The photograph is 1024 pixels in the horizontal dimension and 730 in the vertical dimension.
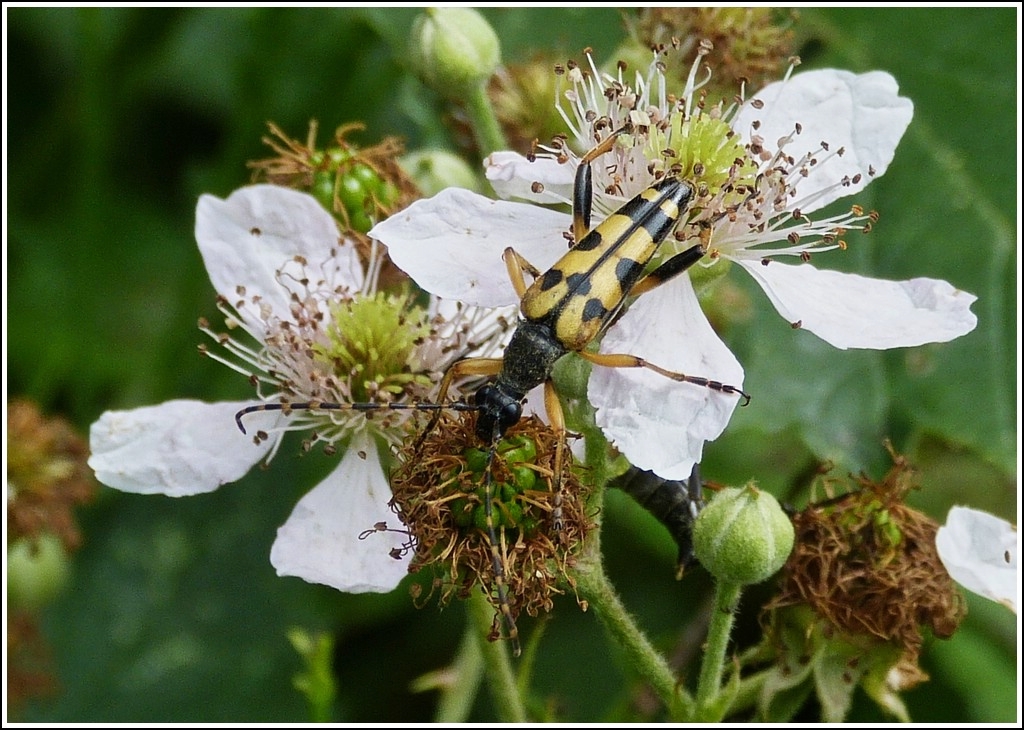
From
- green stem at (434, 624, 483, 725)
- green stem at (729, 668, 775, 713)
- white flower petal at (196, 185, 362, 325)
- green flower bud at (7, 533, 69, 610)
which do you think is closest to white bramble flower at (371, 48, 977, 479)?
white flower petal at (196, 185, 362, 325)

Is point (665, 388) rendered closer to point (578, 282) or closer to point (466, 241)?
point (578, 282)

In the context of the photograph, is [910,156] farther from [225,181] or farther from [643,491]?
[225,181]

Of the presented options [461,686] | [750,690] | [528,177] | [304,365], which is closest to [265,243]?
[304,365]

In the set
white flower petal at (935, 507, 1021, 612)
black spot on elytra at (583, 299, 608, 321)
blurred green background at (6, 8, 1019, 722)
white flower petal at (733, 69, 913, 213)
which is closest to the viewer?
black spot on elytra at (583, 299, 608, 321)

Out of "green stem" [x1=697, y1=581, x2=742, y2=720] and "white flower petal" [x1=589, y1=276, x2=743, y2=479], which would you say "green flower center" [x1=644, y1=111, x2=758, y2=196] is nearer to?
"white flower petal" [x1=589, y1=276, x2=743, y2=479]

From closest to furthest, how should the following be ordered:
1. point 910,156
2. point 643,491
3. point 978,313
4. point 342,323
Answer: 1. point 643,491
2. point 342,323
3. point 978,313
4. point 910,156

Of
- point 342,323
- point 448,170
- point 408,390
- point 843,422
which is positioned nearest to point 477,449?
point 408,390

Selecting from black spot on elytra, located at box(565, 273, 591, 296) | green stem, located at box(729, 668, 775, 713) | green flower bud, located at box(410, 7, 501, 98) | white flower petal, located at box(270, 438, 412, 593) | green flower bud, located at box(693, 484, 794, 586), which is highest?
green flower bud, located at box(410, 7, 501, 98)
